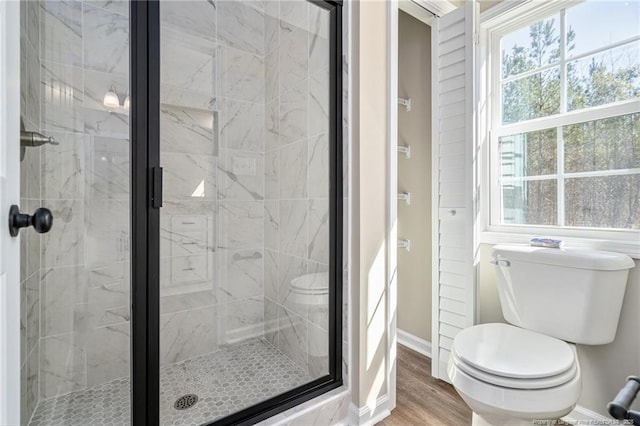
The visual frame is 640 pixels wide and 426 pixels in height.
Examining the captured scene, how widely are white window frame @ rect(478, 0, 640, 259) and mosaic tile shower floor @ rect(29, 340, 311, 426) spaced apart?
1.37m

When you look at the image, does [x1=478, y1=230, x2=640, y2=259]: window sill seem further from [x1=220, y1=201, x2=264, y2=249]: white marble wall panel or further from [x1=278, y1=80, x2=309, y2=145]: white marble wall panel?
[x1=220, y1=201, x2=264, y2=249]: white marble wall panel

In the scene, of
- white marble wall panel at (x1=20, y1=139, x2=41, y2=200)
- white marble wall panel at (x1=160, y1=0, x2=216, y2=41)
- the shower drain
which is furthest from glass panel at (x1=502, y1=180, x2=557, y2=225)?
white marble wall panel at (x1=20, y1=139, x2=41, y2=200)

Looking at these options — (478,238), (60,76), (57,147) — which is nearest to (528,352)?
(478,238)

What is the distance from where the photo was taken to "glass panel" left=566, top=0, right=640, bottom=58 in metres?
1.47

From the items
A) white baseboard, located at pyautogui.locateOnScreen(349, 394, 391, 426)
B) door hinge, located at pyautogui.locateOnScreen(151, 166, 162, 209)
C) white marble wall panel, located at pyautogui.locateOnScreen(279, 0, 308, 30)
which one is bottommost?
white baseboard, located at pyautogui.locateOnScreen(349, 394, 391, 426)

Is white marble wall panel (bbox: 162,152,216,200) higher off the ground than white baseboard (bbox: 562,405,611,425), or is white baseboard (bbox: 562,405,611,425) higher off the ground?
white marble wall panel (bbox: 162,152,216,200)

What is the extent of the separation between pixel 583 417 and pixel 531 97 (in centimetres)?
157

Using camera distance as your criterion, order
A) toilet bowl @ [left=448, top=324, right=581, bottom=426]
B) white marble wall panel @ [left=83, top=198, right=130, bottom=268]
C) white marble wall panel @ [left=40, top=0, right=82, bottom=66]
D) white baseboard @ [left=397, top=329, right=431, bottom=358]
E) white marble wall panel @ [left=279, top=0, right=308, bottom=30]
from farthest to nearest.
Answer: white baseboard @ [left=397, top=329, right=431, bottom=358], white marble wall panel @ [left=279, top=0, right=308, bottom=30], white marble wall panel @ [left=40, top=0, right=82, bottom=66], white marble wall panel @ [left=83, top=198, right=130, bottom=268], toilet bowl @ [left=448, top=324, right=581, bottom=426]

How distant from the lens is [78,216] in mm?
1520

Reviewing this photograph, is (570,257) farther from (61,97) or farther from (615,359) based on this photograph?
(61,97)

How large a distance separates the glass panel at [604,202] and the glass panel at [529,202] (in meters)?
0.07

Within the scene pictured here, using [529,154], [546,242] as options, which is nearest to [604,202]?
[546,242]

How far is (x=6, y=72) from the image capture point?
0.63 m

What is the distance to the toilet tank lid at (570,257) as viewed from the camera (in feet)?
4.30
